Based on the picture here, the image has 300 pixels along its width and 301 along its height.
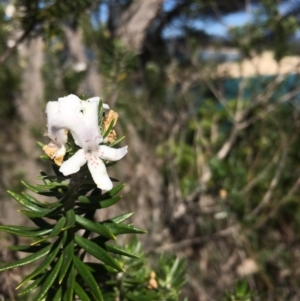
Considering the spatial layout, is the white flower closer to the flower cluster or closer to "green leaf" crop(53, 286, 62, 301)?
the flower cluster

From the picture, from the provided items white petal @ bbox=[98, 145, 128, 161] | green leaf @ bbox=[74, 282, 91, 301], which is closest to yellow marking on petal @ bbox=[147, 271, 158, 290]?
green leaf @ bbox=[74, 282, 91, 301]

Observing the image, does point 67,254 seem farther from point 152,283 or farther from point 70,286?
point 152,283

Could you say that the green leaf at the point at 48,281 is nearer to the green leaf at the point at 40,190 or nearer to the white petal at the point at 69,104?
the green leaf at the point at 40,190

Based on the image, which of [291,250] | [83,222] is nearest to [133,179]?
[291,250]

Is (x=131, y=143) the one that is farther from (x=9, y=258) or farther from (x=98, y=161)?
(x=98, y=161)

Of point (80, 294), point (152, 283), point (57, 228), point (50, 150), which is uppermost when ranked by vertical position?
point (50, 150)

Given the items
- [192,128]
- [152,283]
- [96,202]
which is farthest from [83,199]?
[192,128]
